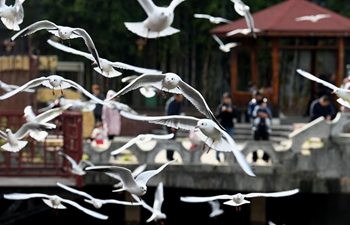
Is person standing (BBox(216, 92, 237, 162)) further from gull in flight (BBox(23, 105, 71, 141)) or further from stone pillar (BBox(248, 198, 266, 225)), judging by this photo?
gull in flight (BBox(23, 105, 71, 141))

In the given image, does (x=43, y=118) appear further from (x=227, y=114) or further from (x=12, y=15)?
(x=227, y=114)

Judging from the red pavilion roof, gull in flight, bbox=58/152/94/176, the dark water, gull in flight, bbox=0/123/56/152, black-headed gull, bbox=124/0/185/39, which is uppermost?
the red pavilion roof

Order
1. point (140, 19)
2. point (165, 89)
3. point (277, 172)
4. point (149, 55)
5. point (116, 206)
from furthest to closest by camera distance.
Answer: point (149, 55)
point (140, 19)
point (116, 206)
point (277, 172)
point (165, 89)

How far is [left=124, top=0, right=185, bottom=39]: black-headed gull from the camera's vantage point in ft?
41.1

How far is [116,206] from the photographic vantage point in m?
21.0

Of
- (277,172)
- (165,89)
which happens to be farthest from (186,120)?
(277,172)

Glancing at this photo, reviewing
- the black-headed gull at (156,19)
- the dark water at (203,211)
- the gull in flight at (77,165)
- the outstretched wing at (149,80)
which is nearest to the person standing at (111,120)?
the dark water at (203,211)

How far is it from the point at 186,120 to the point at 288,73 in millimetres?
23233

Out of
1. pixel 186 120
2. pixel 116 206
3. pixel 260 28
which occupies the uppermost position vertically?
pixel 260 28

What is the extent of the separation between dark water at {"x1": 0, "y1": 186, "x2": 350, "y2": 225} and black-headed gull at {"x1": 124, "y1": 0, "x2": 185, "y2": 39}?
24.2 feet

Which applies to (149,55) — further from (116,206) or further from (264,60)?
(116,206)

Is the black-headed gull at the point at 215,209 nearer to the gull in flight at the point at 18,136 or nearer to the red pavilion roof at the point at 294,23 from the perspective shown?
the gull in flight at the point at 18,136

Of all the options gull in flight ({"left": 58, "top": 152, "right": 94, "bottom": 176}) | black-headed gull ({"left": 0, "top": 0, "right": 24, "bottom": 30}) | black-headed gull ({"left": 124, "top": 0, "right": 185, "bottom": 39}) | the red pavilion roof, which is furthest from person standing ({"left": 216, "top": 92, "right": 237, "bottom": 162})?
black-headed gull ({"left": 0, "top": 0, "right": 24, "bottom": 30})

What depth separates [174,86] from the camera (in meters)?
12.2
